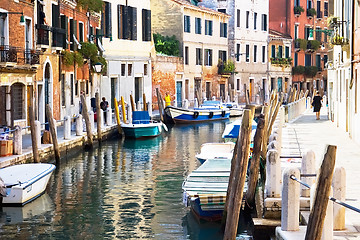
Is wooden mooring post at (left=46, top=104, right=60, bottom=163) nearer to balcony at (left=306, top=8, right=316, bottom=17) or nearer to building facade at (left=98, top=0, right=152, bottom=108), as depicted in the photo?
building facade at (left=98, top=0, right=152, bottom=108)

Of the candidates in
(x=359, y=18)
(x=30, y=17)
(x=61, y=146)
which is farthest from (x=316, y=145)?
(x=30, y=17)

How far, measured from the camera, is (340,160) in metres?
14.9

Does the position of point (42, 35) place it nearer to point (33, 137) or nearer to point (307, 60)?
point (33, 137)

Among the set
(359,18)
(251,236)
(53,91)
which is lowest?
(251,236)

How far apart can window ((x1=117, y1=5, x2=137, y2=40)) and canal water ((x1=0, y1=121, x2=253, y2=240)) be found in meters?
15.1

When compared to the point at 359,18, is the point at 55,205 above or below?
below

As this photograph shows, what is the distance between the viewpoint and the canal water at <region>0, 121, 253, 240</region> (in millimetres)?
11953

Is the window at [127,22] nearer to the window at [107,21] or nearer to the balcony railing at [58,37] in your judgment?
the window at [107,21]

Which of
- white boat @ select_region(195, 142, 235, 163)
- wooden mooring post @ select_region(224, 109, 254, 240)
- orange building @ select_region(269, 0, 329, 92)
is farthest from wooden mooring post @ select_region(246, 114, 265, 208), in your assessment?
orange building @ select_region(269, 0, 329, 92)

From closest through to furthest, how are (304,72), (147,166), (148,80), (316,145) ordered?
(316,145) → (147,166) → (148,80) → (304,72)

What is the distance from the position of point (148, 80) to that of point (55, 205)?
27.3 meters

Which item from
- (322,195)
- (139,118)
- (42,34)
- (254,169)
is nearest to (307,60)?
(139,118)

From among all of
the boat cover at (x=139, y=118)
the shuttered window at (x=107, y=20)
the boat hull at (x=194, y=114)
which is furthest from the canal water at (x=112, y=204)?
the shuttered window at (x=107, y=20)

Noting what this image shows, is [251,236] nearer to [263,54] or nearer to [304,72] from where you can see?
[263,54]
